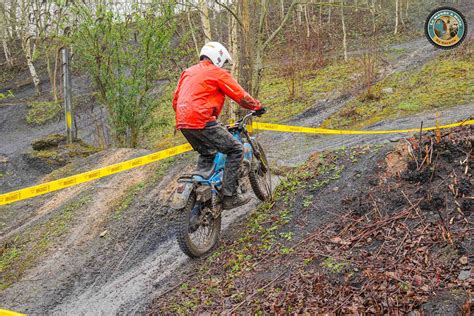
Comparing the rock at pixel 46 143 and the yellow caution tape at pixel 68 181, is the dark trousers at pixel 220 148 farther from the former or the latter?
the rock at pixel 46 143

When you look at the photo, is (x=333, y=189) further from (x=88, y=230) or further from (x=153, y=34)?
(x=153, y=34)

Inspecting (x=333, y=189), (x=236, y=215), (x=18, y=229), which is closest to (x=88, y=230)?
(x=18, y=229)

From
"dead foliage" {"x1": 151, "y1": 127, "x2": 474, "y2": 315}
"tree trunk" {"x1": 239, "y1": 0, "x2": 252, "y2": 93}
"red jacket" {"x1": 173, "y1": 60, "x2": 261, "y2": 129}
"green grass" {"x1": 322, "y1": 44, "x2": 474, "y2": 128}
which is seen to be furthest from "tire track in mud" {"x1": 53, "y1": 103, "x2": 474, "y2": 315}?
"green grass" {"x1": 322, "y1": 44, "x2": 474, "y2": 128}

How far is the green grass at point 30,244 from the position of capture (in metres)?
5.96

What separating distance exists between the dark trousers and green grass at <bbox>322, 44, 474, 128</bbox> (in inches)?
265

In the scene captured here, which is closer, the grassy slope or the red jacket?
the red jacket

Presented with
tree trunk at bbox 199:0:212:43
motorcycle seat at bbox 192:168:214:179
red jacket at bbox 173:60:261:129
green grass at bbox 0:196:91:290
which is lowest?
green grass at bbox 0:196:91:290

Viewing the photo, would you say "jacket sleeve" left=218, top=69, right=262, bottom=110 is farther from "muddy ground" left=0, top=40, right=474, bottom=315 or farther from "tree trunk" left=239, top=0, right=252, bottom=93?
"tree trunk" left=239, top=0, right=252, bottom=93

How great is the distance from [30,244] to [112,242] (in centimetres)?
137

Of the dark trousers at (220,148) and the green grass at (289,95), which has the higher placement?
the dark trousers at (220,148)

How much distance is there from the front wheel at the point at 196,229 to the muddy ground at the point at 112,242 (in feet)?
0.68

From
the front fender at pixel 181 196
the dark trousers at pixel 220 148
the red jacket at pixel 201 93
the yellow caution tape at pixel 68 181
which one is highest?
the red jacket at pixel 201 93

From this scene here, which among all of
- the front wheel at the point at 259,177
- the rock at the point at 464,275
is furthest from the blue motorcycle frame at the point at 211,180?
the rock at the point at 464,275

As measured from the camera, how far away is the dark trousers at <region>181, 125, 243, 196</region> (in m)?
5.07
